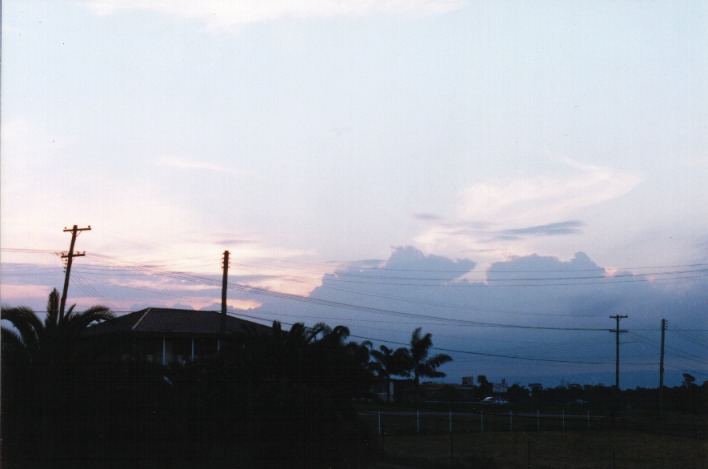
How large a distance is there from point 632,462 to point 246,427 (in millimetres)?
17722

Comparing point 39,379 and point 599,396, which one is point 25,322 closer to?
point 39,379

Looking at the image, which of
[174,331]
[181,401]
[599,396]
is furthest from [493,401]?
[181,401]

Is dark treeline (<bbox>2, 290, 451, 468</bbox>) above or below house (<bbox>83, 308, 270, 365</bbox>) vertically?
below

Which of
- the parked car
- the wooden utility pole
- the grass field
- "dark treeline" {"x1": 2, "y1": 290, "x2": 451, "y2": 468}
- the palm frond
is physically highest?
the wooden utility pole

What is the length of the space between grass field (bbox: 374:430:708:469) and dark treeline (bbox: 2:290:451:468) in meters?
7.43

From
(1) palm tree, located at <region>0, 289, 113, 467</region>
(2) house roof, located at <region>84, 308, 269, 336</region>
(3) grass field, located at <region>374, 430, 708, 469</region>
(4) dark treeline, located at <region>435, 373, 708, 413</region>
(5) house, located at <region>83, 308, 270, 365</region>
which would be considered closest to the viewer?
(1) palm tree, located at <region>0, 289, 113, 467</region>

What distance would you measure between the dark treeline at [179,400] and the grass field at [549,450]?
292 inches

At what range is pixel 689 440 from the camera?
4594cm

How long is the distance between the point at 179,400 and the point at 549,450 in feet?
71.2

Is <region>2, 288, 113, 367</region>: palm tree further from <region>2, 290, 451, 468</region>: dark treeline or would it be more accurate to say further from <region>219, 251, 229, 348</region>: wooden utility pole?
<region>219, 251, 229, 348</region>: wooden utility pole

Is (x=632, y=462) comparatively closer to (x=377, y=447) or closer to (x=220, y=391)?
(x=377, y=447)

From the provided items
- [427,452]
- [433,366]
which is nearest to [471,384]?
[433,366]

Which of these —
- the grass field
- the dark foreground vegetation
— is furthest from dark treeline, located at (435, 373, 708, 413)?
the dark foreground vegetation

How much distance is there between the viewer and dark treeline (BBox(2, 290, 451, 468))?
60.6 feet
